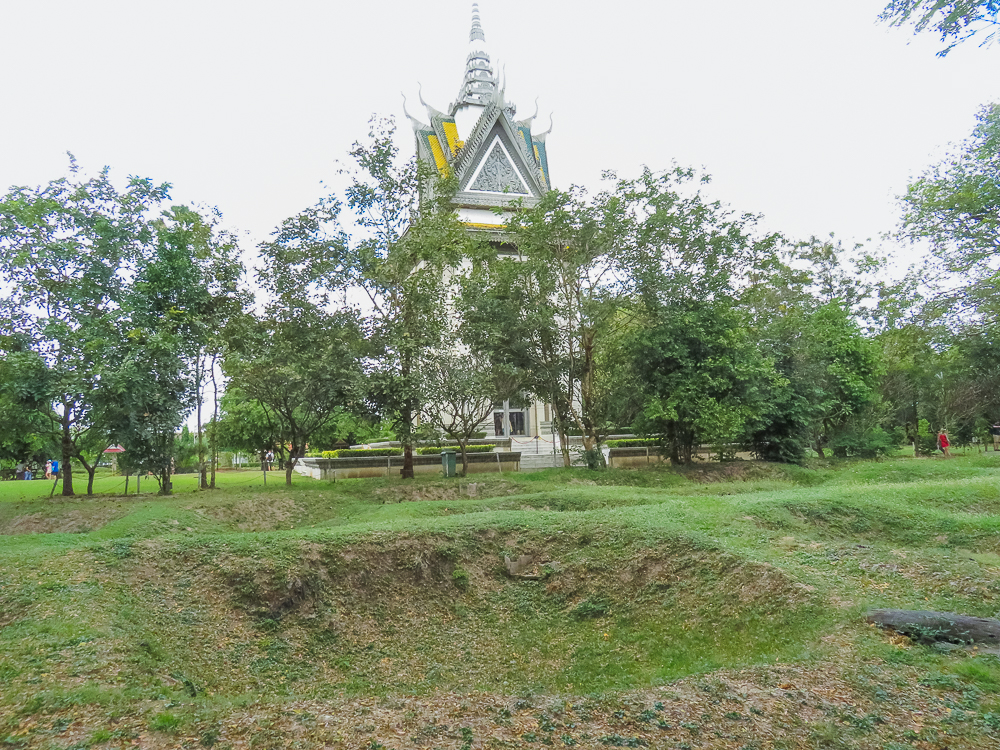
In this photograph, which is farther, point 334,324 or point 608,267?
point 608,267

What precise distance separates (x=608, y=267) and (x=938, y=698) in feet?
52.7

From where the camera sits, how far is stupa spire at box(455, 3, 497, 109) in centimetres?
3651

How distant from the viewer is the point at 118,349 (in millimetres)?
14406

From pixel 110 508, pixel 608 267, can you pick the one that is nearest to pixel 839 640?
pixel 110 508

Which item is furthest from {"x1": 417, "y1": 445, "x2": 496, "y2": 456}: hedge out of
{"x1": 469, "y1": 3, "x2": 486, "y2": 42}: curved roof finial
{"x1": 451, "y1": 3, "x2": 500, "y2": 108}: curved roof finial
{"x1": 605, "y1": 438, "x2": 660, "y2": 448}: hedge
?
{"x1": 469, "y1": 3, "x2": 486, "y2": 42}: curved roof finial

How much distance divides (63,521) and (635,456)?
1761 cm

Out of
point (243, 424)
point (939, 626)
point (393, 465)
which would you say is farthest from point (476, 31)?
point (939, 626)

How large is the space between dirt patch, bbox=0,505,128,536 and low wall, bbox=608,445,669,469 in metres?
15.7

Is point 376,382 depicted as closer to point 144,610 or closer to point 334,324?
point 334,324

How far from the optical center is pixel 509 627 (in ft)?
27.0

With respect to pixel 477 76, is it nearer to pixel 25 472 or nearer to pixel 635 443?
pixel 635 443

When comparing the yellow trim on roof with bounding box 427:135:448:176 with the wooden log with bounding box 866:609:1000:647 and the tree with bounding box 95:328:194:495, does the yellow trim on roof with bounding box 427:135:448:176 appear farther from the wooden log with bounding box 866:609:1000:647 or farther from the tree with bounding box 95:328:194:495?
the wooden log with bounding box 866:609:1000:647

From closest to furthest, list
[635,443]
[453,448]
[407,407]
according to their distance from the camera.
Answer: [407,407] < [453,448] < [635,443]

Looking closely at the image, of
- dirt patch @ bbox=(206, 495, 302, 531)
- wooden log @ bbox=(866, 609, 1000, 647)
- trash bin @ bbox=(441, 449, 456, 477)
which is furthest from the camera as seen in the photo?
trash bin @ bbox=(441, 449, 456, 477)
